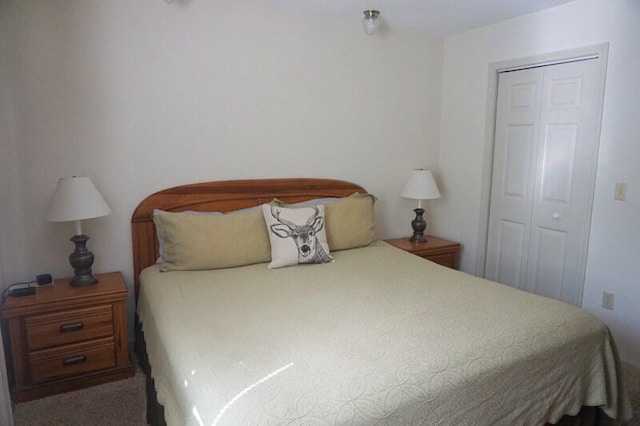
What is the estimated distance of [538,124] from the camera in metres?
2.98

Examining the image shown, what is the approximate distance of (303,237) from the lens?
2.59 m

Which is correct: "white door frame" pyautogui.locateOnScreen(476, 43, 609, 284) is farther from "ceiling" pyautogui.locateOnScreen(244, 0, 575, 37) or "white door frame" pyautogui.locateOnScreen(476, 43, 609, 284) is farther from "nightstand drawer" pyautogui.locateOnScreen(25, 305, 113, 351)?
"nightstand drawer" pyautogui.locateOnScreen(25, 305, 113, 351)

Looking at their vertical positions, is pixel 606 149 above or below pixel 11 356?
above

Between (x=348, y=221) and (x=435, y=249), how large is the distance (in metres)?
0.85

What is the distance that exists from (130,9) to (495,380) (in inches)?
104

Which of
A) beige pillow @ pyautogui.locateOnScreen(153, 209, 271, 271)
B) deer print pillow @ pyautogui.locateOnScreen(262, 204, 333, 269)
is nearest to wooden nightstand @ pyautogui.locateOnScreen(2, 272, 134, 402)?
beige pillow @ pyautogui.locateOnScreen(153, 209, 271, 271)

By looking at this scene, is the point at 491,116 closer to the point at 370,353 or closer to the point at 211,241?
the point at 211,241

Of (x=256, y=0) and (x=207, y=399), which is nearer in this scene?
(x=207, y=399)

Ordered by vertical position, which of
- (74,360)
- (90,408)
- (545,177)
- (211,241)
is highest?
(545,177)

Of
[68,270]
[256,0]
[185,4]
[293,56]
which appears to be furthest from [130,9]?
[68,270]

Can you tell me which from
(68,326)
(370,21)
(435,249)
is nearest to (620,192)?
(435,249)

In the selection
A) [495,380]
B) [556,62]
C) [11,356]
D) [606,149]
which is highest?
[556,62]

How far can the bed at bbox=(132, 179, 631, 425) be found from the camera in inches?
50.7

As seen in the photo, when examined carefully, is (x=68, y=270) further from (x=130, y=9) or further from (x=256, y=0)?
(x=256, y=0)
